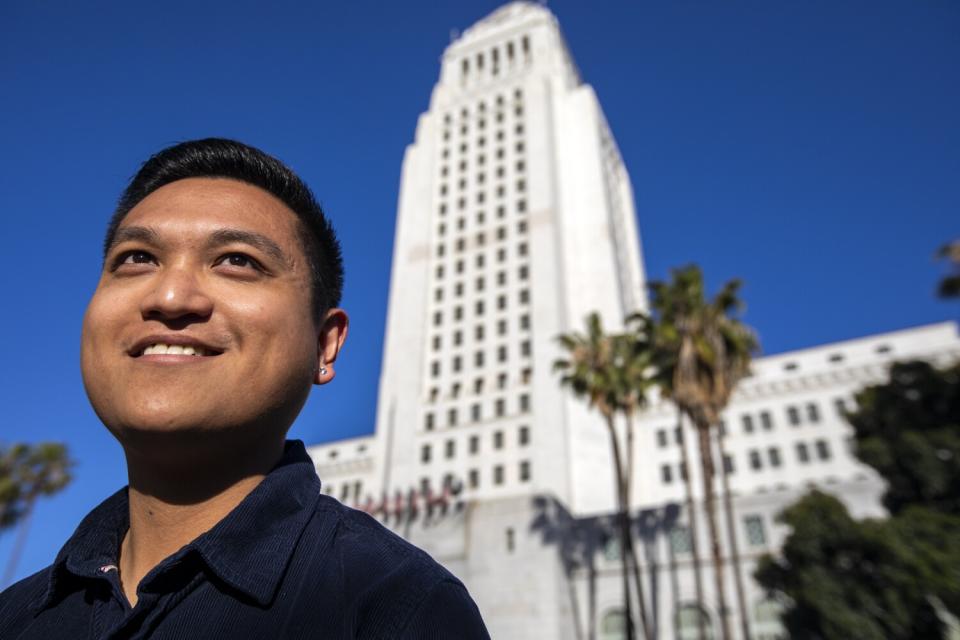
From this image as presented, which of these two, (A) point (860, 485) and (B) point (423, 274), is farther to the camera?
(B) point (423, 274)

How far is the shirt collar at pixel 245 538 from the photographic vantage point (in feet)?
5.38

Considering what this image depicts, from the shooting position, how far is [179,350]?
1.95 metres

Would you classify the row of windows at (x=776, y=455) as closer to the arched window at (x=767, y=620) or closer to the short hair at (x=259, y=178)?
the arched window at (x=767, y=620)

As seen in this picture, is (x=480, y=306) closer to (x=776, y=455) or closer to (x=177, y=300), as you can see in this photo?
(x=776, y=455)

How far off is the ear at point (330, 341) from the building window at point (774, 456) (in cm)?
5921

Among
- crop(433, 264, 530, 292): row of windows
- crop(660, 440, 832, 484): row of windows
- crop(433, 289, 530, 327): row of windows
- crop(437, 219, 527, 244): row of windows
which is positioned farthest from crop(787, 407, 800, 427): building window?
crop(437, 219, 527, 244): row of windows

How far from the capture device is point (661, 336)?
27109mm

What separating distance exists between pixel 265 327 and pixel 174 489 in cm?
56

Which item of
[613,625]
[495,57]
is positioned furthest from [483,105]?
[613,625]

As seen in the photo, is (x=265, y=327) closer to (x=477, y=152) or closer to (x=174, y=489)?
(x=174, y=489)

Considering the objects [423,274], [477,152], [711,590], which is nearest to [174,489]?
[711,590]

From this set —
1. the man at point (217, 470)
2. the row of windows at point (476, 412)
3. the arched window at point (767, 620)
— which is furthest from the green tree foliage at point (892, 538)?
the row of windows at point (476, 412)

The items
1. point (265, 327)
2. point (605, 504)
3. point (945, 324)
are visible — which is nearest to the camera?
point (265, 327)

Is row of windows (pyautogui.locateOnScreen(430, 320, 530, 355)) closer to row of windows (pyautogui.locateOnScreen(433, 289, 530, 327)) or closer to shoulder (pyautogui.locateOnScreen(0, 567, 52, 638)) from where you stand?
row of windows (pyautogui.locateOnScreen(433, 289, 530, 327))
